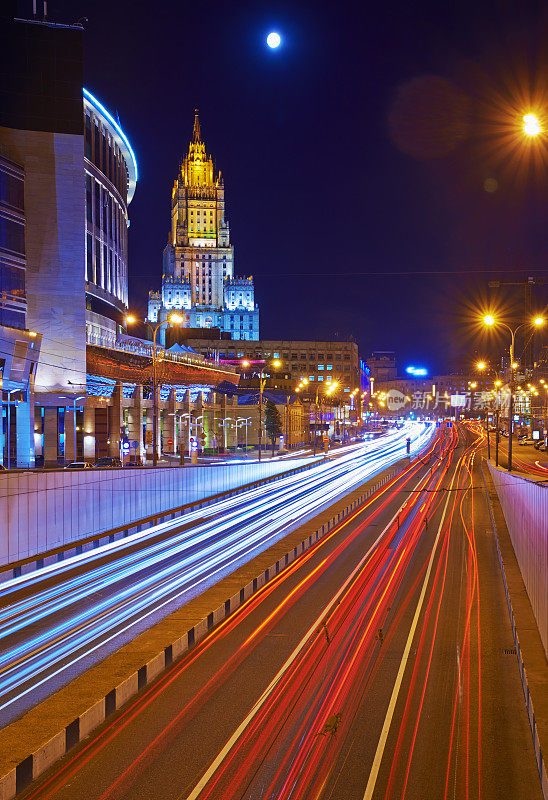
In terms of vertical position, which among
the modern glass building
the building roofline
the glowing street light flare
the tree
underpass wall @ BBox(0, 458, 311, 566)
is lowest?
underpass wall @ BBox(0, 458, 311, 566)

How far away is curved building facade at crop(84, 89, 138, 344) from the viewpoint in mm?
70125

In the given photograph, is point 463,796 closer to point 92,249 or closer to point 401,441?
point 92,249

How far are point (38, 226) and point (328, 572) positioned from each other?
152ft

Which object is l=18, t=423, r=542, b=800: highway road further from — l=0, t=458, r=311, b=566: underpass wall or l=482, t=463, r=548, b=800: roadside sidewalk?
l=0, t=458, r=311, b=566: underpass wall

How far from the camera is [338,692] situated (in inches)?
428

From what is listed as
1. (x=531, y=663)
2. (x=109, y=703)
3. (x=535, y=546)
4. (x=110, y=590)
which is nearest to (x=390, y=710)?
(x=531, y=663)

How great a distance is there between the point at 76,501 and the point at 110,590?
20.7 ft

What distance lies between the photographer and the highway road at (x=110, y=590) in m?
12.2

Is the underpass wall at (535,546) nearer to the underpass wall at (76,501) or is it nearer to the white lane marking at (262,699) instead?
the white lane marking at (262,699)

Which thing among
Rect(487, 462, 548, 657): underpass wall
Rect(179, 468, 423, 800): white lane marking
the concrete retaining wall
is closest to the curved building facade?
the concrete retaining wall

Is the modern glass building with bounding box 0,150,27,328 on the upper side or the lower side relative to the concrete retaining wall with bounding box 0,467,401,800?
upper

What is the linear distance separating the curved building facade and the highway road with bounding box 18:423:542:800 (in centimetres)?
5216

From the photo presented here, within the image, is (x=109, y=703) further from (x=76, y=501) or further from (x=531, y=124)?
(x=76, y=501)

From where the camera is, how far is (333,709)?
402 inches
